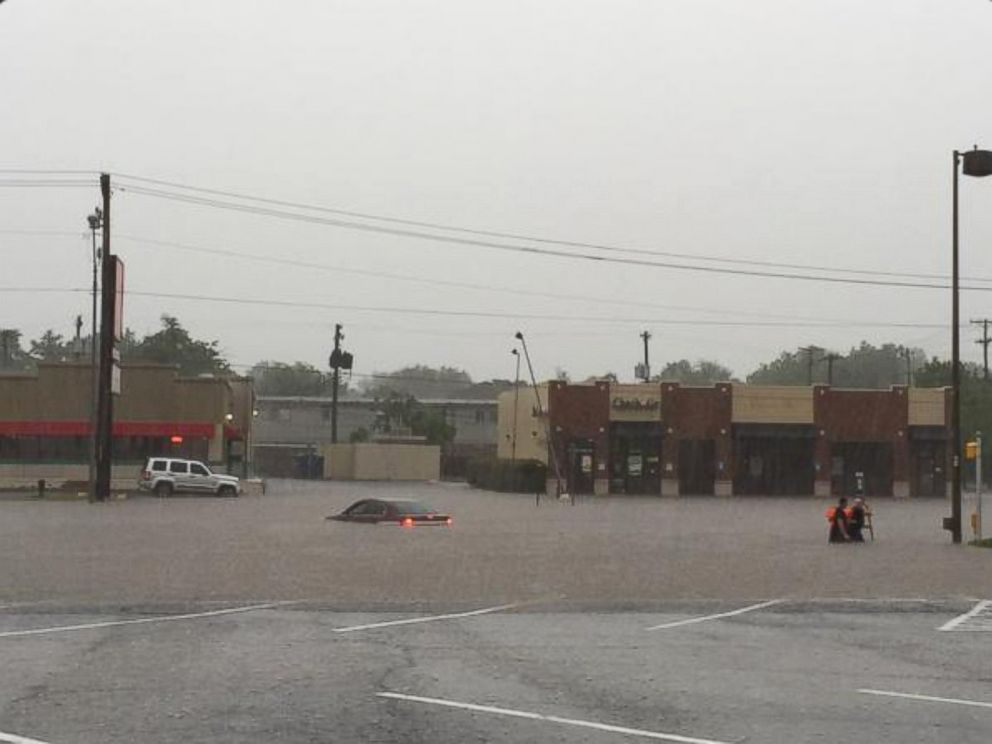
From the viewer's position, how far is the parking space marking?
14.6 meters

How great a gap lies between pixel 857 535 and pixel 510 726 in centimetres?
2344

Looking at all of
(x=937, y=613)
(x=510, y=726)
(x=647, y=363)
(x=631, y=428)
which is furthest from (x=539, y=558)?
(x=647, y=363)

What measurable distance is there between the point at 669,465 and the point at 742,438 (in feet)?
15.3

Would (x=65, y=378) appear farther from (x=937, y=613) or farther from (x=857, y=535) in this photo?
(x=937, y=613)

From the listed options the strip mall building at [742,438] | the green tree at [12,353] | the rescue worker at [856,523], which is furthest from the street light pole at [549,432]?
the green tree at [12,353]

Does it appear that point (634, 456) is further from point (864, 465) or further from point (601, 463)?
point (864, 465)

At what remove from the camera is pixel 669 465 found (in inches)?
2721

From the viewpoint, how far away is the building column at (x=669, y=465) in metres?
68.8

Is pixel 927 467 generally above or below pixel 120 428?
below

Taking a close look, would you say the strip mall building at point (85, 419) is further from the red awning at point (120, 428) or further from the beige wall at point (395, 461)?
the beige wall at point (395, 461)

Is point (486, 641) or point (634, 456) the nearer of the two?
point (486, 641)

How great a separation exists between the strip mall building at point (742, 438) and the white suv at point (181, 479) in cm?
1875

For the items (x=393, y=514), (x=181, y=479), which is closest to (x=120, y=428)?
(x=181, y=479)

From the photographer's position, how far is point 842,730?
8258 millimetres
